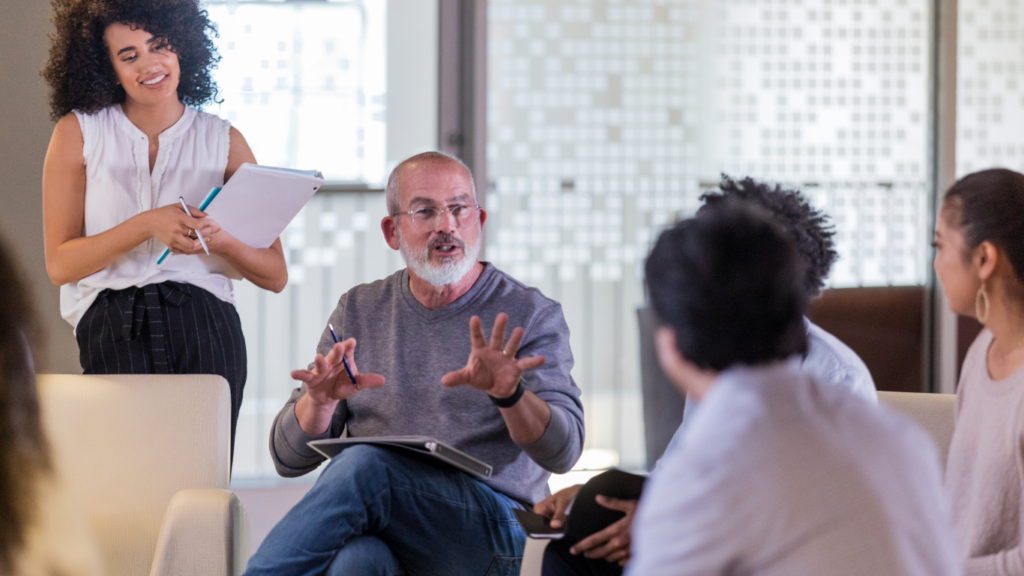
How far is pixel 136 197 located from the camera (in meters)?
2.34

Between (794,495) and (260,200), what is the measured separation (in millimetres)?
1677

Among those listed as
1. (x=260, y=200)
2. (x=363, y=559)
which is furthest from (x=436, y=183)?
(x=363, y=559)

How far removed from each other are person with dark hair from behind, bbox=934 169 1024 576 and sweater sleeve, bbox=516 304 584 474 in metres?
0.68

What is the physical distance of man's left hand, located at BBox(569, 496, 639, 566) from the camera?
155 cm

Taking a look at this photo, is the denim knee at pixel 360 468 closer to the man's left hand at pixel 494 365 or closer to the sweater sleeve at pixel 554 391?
the man's left hand at pixel 494 365

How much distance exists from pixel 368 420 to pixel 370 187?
1481 mm

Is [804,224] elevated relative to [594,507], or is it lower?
elevated

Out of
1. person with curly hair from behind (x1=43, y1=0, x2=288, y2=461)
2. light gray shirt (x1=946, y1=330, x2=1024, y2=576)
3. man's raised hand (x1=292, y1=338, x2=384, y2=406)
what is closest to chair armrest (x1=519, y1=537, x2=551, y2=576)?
man's raised hand (x1=292, y1=338, x2=384, y2=406)

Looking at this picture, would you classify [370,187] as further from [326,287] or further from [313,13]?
[313,13]

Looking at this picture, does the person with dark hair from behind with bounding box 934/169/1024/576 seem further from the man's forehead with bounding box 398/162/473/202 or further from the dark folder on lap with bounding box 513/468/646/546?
the man's forehead with bounding box 398/162/473/202

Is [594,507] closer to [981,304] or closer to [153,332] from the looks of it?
[981,304]

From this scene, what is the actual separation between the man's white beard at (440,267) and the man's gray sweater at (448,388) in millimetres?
47

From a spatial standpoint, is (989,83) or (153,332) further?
(989,83)

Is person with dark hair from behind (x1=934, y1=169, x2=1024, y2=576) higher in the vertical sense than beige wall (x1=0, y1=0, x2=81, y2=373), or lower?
lower
